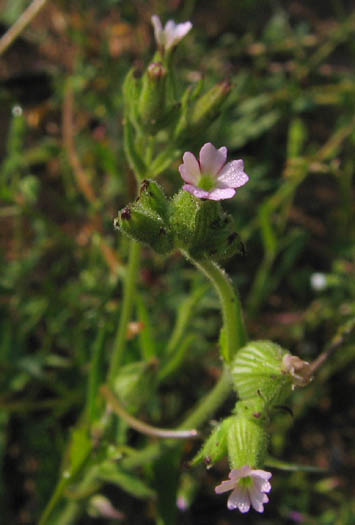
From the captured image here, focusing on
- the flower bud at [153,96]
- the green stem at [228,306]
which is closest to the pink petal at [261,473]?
the green stem at [228,306]

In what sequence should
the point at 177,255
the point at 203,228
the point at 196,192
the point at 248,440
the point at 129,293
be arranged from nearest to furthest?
1. the point at 196,192
2. the point at 203,228
3. the point at 248,440
4. the point at 129,293
5. the point at 177,255

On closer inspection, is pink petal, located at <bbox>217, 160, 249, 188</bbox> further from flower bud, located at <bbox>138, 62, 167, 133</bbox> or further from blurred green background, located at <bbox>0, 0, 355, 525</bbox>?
blurred green background, located at <bbox>0, 0, 355, 525</bbox>

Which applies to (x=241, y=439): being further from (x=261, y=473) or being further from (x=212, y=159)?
(x=212, y=159)

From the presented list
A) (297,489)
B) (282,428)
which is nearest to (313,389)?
(282,428)

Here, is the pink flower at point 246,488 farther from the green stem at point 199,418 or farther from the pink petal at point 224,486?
the green stem at point 199,418

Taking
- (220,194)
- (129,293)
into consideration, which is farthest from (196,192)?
(129,293)
